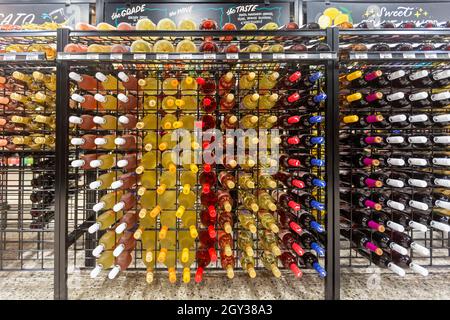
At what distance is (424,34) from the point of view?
124 centimetres

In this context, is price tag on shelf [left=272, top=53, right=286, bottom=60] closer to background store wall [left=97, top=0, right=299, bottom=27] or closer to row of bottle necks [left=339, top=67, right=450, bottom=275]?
row of bottle necks [left=339, top=67, right=450, bottom=275]

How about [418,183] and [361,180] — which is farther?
[361,180]

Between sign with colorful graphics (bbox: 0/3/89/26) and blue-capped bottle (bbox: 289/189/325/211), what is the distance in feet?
7.66

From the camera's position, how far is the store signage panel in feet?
7.56

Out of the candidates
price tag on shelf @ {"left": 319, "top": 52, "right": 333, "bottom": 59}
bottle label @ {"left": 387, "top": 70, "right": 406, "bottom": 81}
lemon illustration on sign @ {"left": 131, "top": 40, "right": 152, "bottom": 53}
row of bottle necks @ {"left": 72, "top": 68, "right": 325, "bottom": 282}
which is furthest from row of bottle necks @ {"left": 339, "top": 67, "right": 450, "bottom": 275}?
lemon illustration on sign @ {"left": 131, "top": 40, "right": 152, "bottom": 53}

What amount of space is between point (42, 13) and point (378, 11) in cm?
299

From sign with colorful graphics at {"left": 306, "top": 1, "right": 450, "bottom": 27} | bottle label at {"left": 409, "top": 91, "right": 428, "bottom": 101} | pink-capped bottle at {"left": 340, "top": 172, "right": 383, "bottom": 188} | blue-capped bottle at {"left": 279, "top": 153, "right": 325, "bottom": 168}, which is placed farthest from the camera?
sign with colorful graphics at {"left": 306, "top": 1, "right": 450, "bottom": 27}

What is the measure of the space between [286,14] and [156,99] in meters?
1.65

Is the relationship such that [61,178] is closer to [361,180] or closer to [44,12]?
[361,180]

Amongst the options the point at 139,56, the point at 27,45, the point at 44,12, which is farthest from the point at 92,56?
the point at 44,12

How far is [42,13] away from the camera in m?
2.33

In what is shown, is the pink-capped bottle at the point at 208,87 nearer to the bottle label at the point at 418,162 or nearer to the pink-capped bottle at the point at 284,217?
the pink-capped bottle at the point at 284,217

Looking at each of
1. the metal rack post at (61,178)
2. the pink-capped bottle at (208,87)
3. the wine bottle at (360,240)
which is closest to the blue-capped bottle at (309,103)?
the pink-capped bottle at (208,87)
